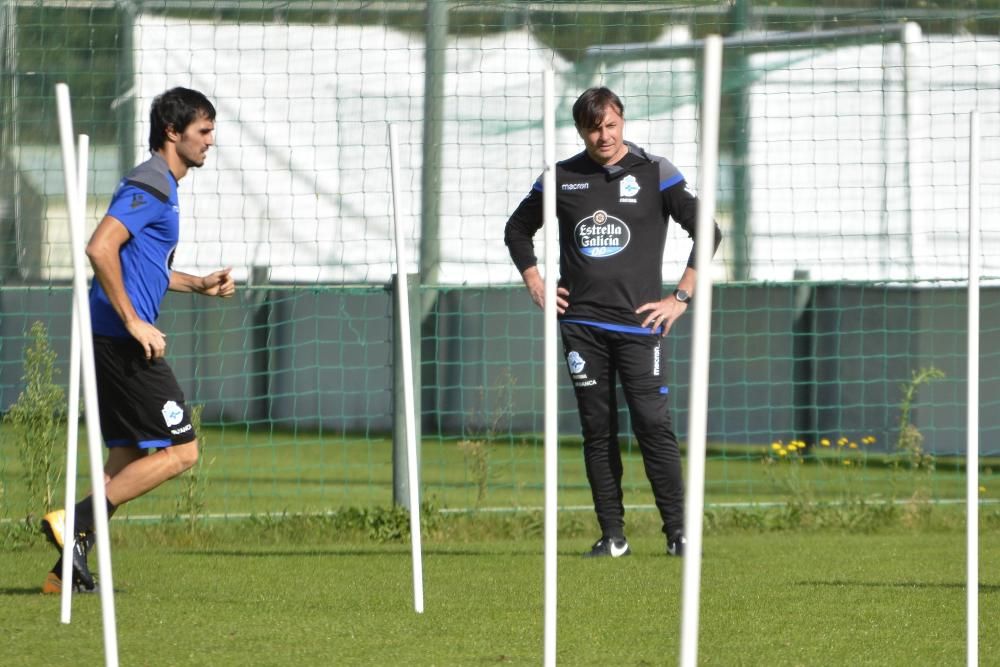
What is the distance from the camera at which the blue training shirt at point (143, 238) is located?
537 cm

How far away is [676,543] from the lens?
674cm

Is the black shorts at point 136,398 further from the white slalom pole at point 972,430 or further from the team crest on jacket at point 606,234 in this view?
the white slalom pole at point 972,430

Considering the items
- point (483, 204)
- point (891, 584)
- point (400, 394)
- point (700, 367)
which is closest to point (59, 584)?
point (400, 394)

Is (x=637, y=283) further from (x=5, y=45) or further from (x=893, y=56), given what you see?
(x=893, y=56)

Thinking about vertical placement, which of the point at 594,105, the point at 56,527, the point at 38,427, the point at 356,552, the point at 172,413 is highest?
the point at 594,105

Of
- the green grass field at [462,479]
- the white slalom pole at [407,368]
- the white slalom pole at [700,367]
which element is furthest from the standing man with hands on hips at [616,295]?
the white slalom pole at [700,367]

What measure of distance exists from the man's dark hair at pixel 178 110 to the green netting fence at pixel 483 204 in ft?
6.67

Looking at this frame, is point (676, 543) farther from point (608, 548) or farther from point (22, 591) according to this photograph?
point (22, 591)

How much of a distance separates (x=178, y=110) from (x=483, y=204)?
3711mm

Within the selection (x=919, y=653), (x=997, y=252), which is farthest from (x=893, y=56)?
(x=919, y=653)

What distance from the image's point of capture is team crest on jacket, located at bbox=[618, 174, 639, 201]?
6.57 metres

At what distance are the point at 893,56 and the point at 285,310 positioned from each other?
16.8 ft

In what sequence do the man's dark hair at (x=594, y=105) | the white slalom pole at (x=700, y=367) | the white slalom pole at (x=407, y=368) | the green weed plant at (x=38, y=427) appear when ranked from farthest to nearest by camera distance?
1. the green weed plant at (x=38, y=427)
2. the man's dark hair at (x=594, y=105)
3. the white slalom pole at (x=407, y=368)
4. the white slalom pole at (x=700, y=367)

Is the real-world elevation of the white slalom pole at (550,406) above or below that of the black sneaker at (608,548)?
above
